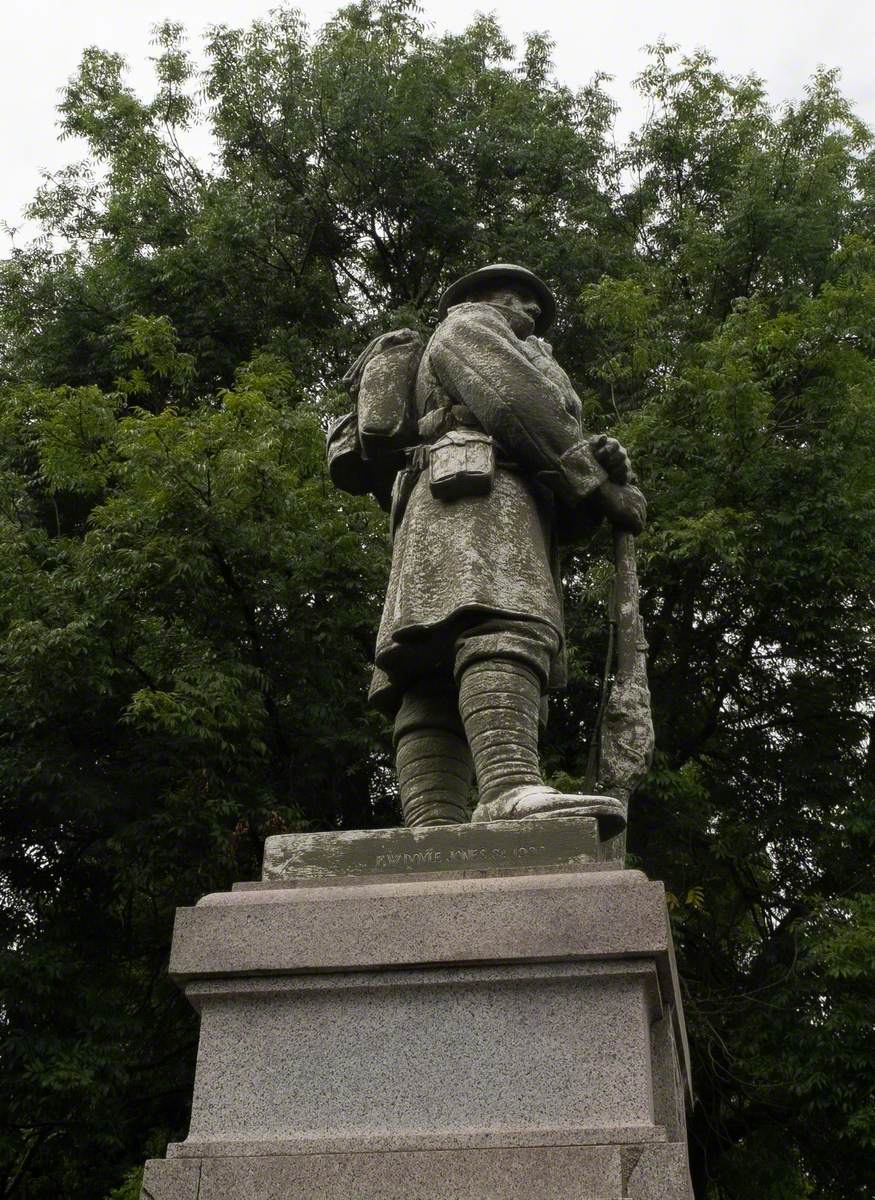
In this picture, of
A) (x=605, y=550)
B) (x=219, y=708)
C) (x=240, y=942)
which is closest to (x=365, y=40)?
(x=605, y=550)

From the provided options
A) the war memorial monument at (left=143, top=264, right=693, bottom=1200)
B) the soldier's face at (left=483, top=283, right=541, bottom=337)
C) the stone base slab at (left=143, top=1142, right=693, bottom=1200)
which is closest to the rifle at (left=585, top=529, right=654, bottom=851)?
the war memorial monument at (left=143, top=264, right=693, bottom=1200)

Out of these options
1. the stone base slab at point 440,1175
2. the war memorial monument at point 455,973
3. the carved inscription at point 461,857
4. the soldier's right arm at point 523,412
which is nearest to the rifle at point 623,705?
the war memorial monument at point 455,973

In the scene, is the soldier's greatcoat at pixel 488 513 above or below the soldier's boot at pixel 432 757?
above

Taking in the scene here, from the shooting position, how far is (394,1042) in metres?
3.68

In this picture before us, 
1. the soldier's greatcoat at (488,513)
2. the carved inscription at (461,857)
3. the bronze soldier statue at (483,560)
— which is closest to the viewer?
the carved inscription at (461,857)

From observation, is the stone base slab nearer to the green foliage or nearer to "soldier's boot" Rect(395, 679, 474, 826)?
"soldier's boot" Rect(395, 679, 474, 826)

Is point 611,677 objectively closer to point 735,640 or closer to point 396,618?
point 396,618

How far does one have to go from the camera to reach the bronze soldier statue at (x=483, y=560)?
14.5ft

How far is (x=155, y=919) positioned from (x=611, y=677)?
6085 millimetres

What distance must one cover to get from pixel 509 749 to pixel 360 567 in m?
5.91

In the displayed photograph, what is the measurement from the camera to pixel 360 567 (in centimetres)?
1016

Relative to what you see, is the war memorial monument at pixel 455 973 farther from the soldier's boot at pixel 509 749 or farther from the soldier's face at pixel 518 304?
the soldier's face at pixel 518 304

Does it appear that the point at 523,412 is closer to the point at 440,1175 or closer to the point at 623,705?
the point at 623,705

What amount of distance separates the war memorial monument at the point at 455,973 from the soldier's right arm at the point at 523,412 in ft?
0.63
